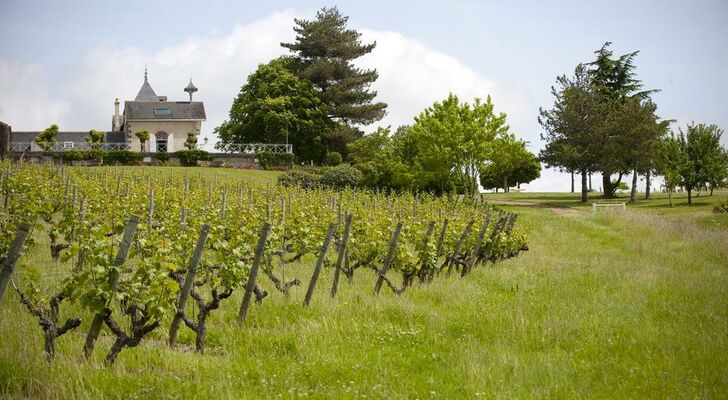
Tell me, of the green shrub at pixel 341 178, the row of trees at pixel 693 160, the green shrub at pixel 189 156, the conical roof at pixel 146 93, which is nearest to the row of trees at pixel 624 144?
the row of trees at pixel 693 160

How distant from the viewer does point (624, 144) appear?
48.9 m

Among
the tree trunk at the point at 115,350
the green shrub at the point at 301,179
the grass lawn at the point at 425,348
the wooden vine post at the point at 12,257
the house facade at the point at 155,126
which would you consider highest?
the house facade at the point at 155,126

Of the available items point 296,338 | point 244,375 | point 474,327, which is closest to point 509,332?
point 474,327

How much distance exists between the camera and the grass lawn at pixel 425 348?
21.0 ft

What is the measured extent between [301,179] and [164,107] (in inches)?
955

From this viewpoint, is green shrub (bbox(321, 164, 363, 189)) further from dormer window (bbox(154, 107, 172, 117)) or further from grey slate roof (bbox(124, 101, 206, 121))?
dormer window (bbox(154, 107, 172, 117))

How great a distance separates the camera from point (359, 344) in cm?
817

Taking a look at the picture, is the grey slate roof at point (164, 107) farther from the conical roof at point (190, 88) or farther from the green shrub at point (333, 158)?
the green shrub at point (333, 158)

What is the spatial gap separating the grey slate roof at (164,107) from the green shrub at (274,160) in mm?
13020

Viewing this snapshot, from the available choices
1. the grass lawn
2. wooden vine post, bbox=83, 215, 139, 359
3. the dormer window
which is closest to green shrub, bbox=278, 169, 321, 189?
the dormer window

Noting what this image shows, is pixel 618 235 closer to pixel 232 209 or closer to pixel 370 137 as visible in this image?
pixel 232 209

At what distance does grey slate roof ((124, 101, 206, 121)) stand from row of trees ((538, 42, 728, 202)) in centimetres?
3208

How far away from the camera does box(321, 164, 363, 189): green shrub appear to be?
1661 inches

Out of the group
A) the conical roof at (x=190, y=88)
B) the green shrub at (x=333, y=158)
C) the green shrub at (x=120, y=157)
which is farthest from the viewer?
the conical roof at (x=190, y=88)
